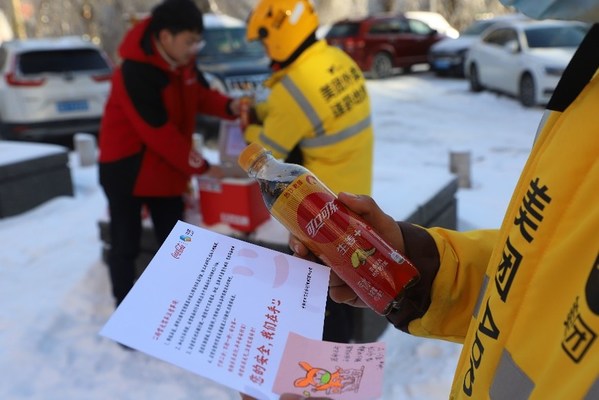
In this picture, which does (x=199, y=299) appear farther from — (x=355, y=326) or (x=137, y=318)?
(x=355, y=326)

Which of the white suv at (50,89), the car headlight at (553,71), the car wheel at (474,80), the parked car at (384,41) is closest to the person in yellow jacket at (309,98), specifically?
the white suv at (50,89)

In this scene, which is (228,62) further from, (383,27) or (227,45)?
(383,27)

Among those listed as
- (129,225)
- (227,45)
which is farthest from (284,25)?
(227,45)

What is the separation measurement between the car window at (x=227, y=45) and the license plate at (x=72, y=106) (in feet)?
6.82

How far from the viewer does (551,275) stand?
0.91 meters

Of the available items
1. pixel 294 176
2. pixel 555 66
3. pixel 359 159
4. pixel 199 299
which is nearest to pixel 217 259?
pixel 199 299

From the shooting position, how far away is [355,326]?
3.47 meters

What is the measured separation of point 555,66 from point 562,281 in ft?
35.3

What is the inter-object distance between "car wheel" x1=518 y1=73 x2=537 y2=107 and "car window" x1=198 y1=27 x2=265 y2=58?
15.6 feet

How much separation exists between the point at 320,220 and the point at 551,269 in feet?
1.65

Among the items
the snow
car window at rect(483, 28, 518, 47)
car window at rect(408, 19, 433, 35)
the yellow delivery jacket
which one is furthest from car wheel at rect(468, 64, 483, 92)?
the yellow delivery jacket

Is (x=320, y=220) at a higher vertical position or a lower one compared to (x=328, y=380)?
higher

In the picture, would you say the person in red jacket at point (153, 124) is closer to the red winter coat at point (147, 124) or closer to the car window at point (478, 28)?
the red winter coat at point (147, 124)

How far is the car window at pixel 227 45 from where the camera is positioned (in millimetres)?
10500
